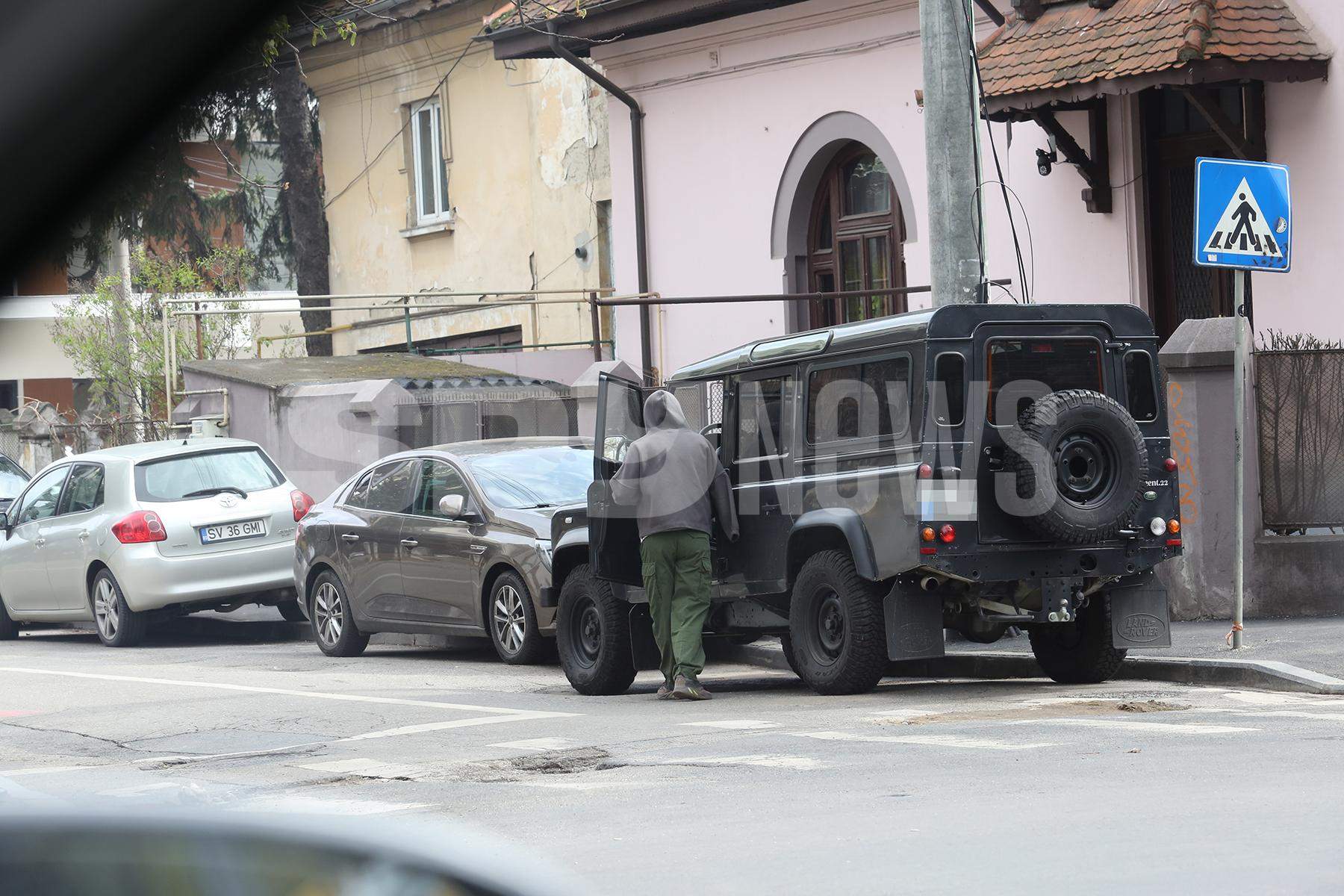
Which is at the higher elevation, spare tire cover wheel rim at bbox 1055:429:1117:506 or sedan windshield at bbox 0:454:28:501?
sedan windshield at bbox 0:454:28:501

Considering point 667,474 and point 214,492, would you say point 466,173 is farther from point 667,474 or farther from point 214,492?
point 667,474

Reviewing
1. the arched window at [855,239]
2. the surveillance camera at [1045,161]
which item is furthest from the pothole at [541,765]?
the arched window at [855,239]

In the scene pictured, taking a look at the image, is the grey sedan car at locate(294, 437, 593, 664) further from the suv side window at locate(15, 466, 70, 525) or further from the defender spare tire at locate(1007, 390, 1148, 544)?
the defender spare tire at locate(1007, 390, 1148, 544)

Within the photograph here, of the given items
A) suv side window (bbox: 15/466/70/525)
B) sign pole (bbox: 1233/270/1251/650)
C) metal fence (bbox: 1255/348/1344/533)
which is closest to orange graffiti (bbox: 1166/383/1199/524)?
metal fence (bbox: 1255/348/1344/533)

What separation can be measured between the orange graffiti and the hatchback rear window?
25.8 feet

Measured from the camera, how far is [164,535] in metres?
16.2

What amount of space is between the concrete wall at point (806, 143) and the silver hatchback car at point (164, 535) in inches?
255

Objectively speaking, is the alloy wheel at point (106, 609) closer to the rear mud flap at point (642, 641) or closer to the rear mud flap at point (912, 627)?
the rear mud flap at point (642, 641)

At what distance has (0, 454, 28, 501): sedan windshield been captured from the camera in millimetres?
21859

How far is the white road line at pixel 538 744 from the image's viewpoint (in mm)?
8945

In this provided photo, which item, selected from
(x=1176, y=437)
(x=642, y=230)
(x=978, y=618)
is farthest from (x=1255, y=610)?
(x=642, y=230)

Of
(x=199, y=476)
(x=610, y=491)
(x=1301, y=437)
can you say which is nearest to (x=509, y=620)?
(x=610, y=491)

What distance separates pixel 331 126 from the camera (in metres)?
29.6

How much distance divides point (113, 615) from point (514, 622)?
204 inches
